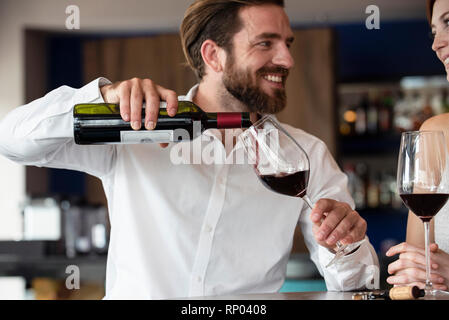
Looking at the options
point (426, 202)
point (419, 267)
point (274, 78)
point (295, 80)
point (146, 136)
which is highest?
point (295, 80)

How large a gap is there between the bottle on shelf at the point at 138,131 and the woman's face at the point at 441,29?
0.45 metres

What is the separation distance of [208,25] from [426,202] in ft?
2.43

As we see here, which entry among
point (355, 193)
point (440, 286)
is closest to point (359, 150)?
point (355, 193)

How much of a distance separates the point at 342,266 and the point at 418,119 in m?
2.64

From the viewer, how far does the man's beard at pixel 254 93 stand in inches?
51.7

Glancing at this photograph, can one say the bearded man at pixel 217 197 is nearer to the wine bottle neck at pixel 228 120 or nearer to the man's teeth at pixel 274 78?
the man's teeth at pixel 274 78

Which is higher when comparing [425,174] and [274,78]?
[274,78]

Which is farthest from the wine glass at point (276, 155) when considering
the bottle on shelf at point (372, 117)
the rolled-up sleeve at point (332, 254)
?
the bottle on shelf at point (372, 117)

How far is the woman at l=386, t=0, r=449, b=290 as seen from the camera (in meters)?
1.01

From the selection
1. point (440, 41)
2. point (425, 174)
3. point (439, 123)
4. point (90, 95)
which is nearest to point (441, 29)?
point (440, 41)

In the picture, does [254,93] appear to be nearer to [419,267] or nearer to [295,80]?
[419,267]

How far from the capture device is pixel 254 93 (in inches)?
51.8

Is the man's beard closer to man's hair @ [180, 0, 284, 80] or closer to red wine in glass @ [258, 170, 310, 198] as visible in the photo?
man's hair @ [180, 0, 284, 80]

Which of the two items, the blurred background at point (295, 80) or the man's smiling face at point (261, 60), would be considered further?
the blurred background at point (295, 80)
